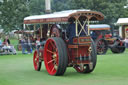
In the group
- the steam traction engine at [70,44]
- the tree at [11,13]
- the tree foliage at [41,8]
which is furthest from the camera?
the tree foliage at [41,8]

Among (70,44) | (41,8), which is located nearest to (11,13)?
(41,8)

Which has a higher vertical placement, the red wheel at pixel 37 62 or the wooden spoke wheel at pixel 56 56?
the wooden spoke wheel at pixel 56 56

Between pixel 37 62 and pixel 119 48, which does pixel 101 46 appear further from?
pixel 37 62

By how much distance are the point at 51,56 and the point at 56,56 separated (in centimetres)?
67

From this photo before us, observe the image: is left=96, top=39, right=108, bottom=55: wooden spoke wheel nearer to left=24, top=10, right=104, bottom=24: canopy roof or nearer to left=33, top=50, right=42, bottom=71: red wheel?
left=33, top=50, right=42, bottom=71: red wheel

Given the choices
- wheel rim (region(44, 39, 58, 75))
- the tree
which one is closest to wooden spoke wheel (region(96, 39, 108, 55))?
wheel rim (region(44, 39, 58, 75))

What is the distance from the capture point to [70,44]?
36.0 feet

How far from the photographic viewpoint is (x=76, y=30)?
35.2ft

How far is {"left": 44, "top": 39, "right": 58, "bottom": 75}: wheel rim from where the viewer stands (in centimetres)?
1105

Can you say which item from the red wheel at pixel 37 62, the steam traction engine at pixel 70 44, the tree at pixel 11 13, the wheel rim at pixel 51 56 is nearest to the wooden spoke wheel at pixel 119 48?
the red wheel at pixel 37 62

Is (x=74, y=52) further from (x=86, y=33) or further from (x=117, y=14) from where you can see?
(x=117, y=14)

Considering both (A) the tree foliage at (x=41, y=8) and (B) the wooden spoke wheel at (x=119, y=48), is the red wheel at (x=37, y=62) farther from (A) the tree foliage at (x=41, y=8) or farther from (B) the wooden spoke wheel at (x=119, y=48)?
(A) the tree foliage at (x=41, y=8)

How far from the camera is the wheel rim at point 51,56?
1105 cm

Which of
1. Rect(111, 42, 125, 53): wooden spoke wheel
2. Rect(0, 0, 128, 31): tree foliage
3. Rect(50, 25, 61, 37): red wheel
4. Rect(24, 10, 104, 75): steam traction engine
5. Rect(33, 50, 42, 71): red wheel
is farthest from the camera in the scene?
Rect(0, 0, 128, 31): tree foliage
